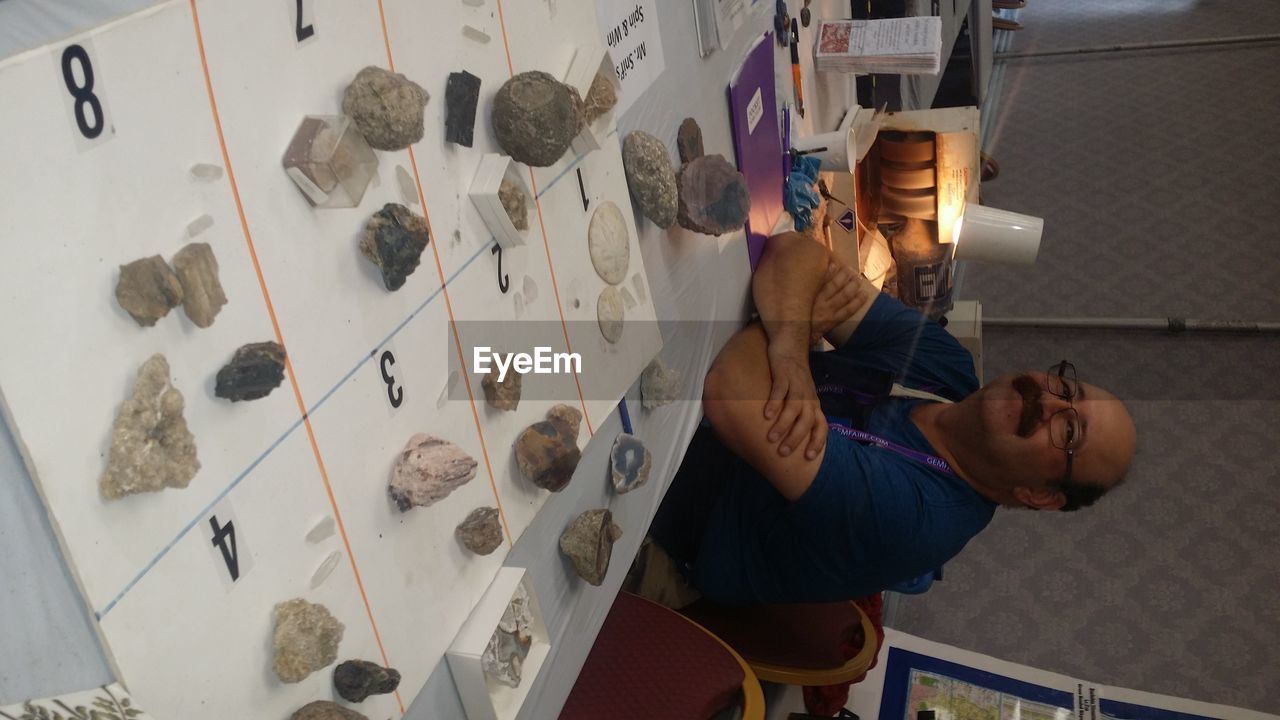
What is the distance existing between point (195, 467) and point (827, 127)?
63.3 inches

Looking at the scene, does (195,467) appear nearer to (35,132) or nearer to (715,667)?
(35,132)

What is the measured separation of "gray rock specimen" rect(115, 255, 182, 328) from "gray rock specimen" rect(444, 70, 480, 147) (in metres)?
0.24

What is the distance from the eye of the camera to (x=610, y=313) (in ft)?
2.71

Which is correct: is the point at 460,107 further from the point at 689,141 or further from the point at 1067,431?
the point at 1067,431

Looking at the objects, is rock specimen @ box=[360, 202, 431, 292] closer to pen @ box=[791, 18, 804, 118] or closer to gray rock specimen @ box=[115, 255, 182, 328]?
gray rock specimen @ box=[115, 255, 182, 328]

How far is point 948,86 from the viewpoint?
12.9 ft

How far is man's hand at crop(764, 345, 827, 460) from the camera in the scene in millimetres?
1138

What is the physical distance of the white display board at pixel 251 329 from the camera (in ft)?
1.18

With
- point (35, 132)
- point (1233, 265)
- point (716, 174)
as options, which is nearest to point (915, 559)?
point (716, 174)

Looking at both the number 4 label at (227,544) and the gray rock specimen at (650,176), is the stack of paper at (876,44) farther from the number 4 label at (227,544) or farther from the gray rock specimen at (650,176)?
the number 4 label at (227,544)

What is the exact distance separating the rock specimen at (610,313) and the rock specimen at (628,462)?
0.10 metres

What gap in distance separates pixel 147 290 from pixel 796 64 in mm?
1347

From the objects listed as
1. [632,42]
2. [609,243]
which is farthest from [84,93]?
[632,42]

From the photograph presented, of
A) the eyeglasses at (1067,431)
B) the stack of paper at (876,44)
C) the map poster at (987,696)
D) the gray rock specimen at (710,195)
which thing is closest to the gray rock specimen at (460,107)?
the gray rock specimen at (710,195)
